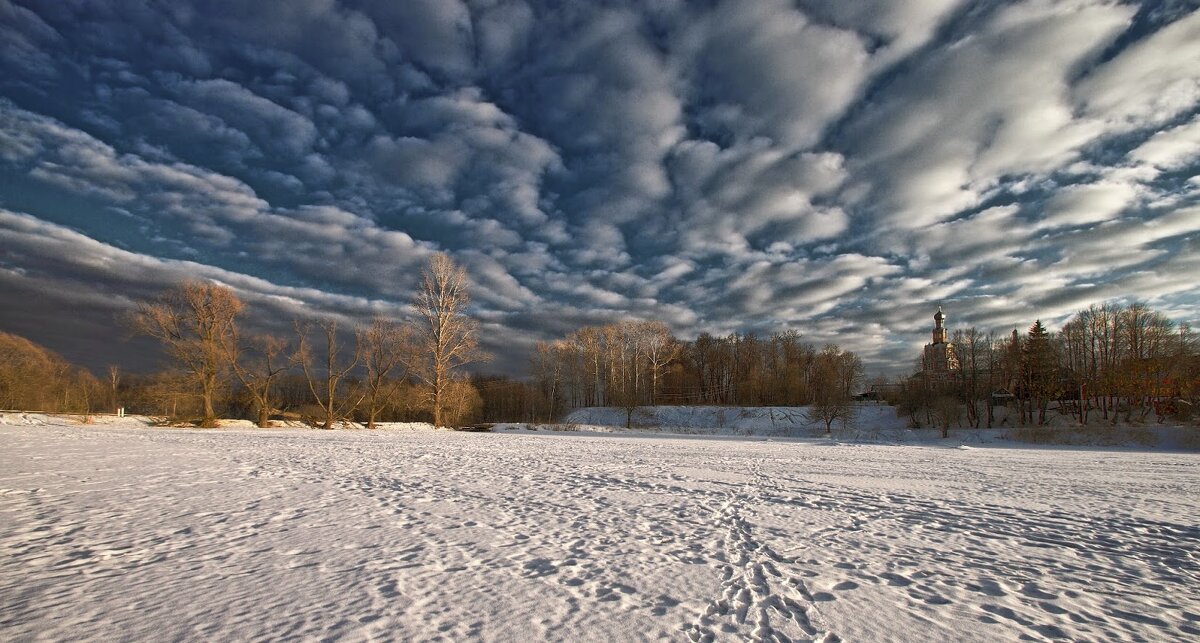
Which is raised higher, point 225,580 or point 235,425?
point 225,580

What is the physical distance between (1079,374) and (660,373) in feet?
146

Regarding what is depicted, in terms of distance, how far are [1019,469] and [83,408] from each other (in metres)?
61.6

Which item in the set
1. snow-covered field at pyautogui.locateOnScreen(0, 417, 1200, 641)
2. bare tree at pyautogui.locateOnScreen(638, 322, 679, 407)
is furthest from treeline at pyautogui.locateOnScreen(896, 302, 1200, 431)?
snow-covered field at pyautogui.locateOnScreen(0, 417, 1200, 641)

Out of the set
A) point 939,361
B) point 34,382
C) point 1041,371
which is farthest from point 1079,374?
point 34,382

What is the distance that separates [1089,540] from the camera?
21.3 ft

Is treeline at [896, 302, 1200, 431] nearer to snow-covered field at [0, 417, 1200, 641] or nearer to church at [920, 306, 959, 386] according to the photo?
church at [920, 306, 959, 386]

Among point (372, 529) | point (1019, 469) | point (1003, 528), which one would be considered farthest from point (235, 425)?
point (1019, 469)

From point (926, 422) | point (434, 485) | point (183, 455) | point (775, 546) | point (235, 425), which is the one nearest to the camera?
point (775, 546)

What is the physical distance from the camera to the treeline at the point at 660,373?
67.4 m

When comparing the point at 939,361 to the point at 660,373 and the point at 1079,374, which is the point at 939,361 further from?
the point at 660,373

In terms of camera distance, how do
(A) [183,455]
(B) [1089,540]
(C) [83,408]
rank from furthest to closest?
(C) [83,408] → (A) [183,455] → (B) [1089,540]

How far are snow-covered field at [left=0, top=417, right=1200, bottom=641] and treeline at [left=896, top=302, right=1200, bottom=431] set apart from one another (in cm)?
4083

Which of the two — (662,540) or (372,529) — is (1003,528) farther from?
(372,529)

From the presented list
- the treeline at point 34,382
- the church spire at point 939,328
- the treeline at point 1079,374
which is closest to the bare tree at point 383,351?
the treeline at point 34,382
